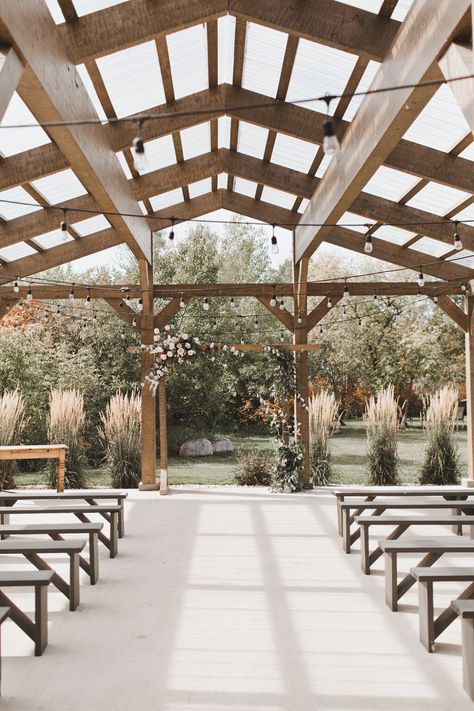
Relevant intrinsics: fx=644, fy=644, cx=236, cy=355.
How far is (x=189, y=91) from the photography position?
5.99m

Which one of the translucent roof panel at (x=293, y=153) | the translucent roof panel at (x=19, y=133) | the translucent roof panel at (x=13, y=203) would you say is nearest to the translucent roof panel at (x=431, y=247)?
the translucent roof panel at (x=293, y=153)

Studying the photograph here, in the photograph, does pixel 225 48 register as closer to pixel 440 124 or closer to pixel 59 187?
pixel 440 124

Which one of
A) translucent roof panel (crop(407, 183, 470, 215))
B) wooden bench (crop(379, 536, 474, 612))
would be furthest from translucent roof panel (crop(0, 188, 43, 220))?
wooden bench (crop(379, 536, 474, 612))

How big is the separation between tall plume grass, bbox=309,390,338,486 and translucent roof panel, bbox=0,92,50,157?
4.80 metres

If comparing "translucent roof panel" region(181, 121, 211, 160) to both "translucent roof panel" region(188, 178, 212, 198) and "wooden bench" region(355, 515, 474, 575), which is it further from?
"wooden bench" region(355, 515, 474, 575)

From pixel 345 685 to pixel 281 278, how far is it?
1521 centimetres

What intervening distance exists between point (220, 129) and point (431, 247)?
10.8ft

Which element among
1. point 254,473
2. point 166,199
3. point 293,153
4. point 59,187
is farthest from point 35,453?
point 293,153

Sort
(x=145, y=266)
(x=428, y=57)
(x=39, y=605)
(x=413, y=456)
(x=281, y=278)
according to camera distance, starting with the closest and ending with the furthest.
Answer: (x=39, y=605) → (x=428, y=57) → (x=145, y=266) → (x=413, y=456) → (x=281, y=278)

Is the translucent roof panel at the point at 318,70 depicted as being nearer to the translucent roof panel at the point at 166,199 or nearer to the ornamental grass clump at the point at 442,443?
the translucent roof panel at the point at 166,199

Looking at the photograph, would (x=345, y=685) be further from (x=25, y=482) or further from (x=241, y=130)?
(x=25, y=482)

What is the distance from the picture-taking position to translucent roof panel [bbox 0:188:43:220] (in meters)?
6.56

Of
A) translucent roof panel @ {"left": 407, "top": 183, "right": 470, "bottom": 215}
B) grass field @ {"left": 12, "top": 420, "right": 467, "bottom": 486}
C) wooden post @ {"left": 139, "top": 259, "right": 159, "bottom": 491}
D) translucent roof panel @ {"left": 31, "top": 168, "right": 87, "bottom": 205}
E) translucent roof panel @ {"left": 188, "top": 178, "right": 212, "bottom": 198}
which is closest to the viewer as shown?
translucent roof panel @ {"left": 31, "top": 168, "right": 87, "bottom": 205}

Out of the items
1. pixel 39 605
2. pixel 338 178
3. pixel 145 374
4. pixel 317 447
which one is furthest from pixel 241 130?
pixel 39 605
